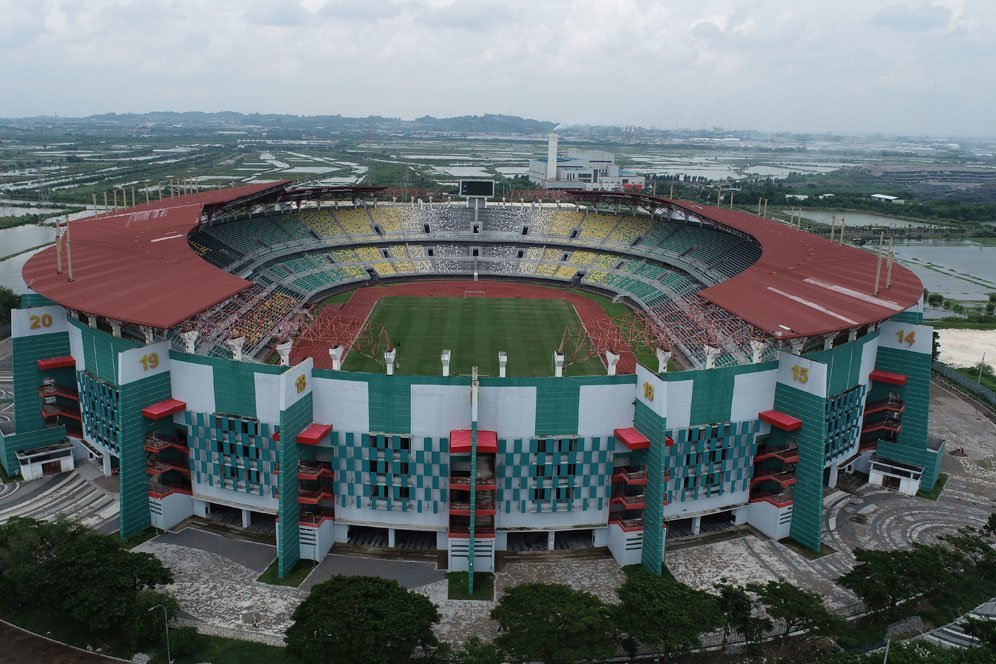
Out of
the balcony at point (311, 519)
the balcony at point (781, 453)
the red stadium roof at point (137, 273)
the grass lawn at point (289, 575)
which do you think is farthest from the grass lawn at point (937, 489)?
the red stadium roof at point (137, 273)

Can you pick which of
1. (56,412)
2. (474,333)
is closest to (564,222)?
(474,333)

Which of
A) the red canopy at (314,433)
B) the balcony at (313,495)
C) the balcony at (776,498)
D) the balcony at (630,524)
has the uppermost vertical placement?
the red canopy at (314,433)

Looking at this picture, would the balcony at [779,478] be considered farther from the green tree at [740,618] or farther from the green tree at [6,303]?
the green tree at [6,303]

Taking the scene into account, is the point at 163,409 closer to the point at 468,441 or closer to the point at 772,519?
the point at 468,441

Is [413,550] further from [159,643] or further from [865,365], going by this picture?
[865,365]

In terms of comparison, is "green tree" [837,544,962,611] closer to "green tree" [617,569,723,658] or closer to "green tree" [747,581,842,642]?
"green tree" [747,581,842,642]

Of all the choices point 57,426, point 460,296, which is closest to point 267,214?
point 460,296
